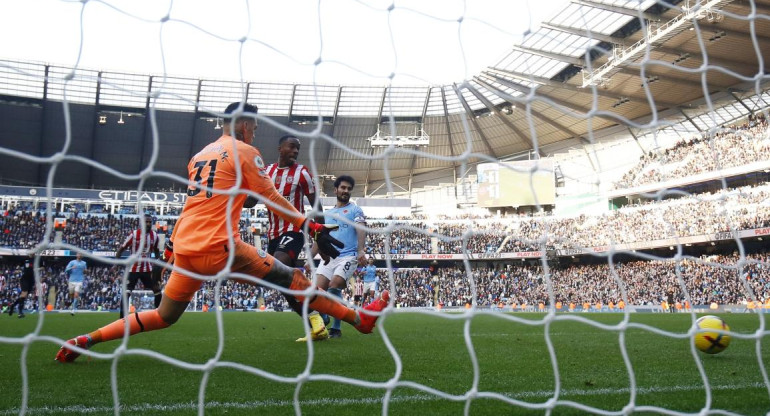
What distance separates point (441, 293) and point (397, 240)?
15.2 feet

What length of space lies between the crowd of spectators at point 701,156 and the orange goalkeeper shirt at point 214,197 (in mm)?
23667

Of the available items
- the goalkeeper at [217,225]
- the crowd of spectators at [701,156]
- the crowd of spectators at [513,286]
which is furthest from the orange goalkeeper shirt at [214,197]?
the crowd of spectators at [701,156]

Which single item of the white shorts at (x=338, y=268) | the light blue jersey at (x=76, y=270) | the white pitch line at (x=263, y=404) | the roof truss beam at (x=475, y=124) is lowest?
the white pitch line at (x=263, y=404)

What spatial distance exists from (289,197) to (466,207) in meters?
37.1

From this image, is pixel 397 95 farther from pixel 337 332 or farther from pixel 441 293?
pixel 337 332

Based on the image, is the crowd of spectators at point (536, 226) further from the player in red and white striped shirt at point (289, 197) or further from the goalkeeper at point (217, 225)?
the goalkeeper at point (217, 225)

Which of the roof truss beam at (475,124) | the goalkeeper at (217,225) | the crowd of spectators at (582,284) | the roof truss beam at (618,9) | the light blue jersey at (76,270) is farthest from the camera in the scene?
the roof truss beam at (475,124)

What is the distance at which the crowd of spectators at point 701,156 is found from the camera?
2614 cm

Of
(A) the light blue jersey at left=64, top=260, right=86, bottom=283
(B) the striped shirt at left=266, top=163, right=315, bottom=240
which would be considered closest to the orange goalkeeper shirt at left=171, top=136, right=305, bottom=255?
(B) the striped shirt at left=266, top=163, right=315, bottom=240

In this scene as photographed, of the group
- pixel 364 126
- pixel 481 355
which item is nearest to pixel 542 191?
pixel 364 126

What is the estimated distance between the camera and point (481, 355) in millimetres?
4934

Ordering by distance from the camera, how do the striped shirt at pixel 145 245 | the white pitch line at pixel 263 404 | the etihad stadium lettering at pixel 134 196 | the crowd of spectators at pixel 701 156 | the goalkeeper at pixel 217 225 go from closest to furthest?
the white pitch line at pixel 263 404 → the goalkeeper at pixel 217 225 → the striped shirt at pixel 145 245 → the crowd of spectators at pixel 701 156 → the etihad stadium lettering at pixel 134 196

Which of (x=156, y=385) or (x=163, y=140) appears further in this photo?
(x=163, y=140)

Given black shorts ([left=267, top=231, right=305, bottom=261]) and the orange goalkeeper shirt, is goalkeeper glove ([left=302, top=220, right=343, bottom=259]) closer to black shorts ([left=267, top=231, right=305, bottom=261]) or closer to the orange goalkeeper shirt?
the orange goalkeeper shirt
